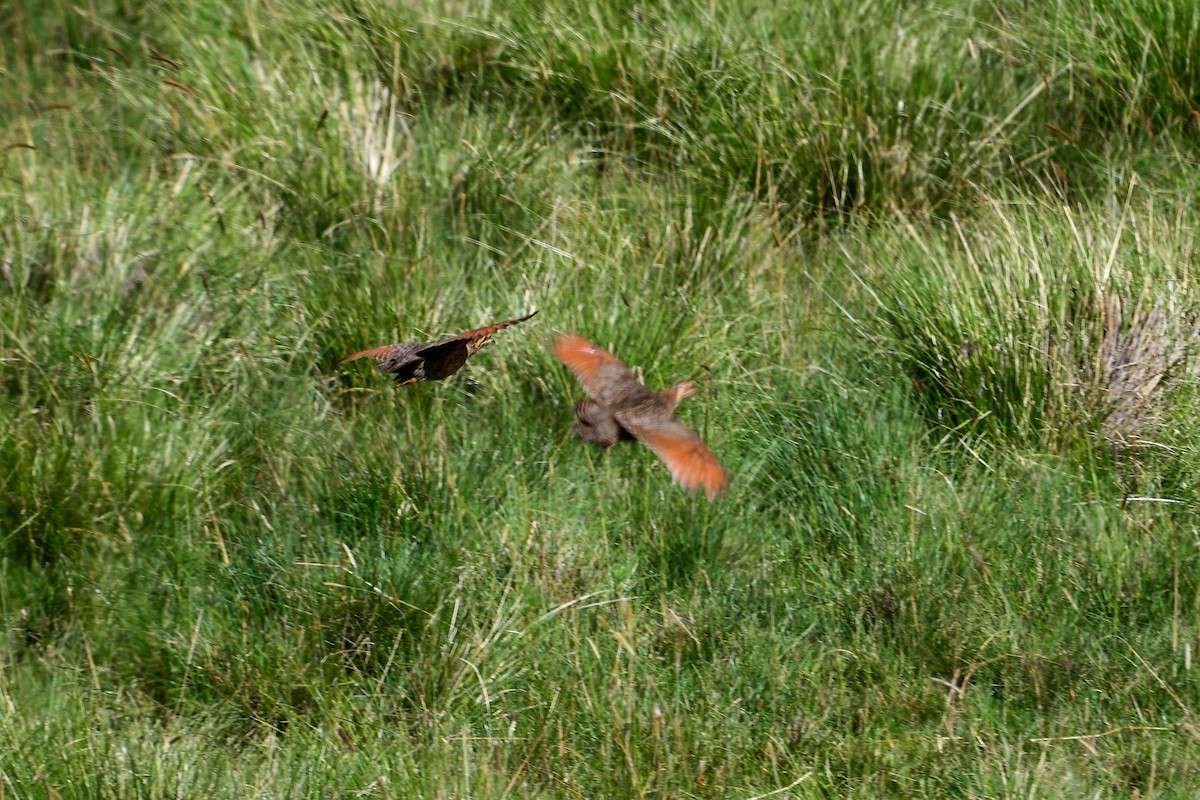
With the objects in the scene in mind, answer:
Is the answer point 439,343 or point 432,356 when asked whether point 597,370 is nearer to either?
point 432,356

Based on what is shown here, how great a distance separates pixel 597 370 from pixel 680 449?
20.7 inches

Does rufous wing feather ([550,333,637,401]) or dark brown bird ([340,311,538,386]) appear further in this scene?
rufous wing feather ([550,333,637,401])

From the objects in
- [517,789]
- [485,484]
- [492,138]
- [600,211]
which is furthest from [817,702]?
[492,138]

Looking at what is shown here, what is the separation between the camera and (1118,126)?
4.90 m

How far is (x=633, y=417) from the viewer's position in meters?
3.33

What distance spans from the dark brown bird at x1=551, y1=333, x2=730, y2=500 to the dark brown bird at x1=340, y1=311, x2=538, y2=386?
267 mm

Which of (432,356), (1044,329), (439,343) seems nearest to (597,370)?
(432,356)

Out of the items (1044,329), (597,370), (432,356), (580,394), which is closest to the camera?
(432,356)

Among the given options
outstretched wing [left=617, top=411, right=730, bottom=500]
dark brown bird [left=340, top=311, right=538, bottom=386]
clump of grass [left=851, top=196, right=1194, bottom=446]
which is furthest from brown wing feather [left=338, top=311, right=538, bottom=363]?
clump of grass [left=851, top=196, right=1194, bottom=446]

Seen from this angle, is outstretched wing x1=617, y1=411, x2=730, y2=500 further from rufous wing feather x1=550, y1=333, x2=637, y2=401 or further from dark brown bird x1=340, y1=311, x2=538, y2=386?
dark brown bird x1=340, y1=311, x2=538, y2=386

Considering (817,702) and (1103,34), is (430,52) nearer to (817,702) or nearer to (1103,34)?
(1103,34)

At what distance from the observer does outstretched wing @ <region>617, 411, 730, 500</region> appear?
3.10 meters

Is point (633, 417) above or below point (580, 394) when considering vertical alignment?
above

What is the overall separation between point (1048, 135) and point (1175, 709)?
8.33 feet
